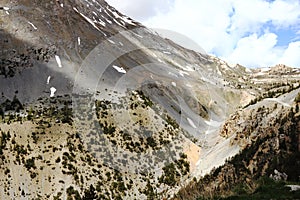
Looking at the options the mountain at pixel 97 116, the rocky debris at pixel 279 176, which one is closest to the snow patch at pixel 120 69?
the mountain at pixel 97 116

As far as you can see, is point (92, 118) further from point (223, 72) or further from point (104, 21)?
point (223, 72)

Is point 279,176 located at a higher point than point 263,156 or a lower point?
higher

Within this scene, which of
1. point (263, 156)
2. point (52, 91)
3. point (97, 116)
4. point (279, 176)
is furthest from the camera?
point (52, 91)

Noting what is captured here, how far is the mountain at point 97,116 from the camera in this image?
36.4 m

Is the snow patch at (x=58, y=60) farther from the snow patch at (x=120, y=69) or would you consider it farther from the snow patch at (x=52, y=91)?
the snow patch at (x=120, y=69)

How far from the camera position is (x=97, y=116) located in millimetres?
50781

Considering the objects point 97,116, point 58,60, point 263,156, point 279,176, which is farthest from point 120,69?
point 279,176

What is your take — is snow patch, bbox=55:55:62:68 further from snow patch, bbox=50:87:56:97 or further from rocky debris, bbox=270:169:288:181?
rocky debris, bbox=270:169:288:181

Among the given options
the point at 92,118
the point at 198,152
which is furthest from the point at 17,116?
the point at 198,152

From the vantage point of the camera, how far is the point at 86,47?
73.6 metres

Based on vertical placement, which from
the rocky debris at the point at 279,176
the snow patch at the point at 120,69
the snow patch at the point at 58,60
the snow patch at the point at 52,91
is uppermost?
the rocky debris at the point at 279,176

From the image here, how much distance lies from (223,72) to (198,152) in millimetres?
110531

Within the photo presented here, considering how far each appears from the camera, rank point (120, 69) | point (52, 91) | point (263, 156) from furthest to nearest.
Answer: point (120, 69)
point (52, 91)
point (263, 156)

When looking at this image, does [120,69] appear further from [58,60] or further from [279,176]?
[279,176]
